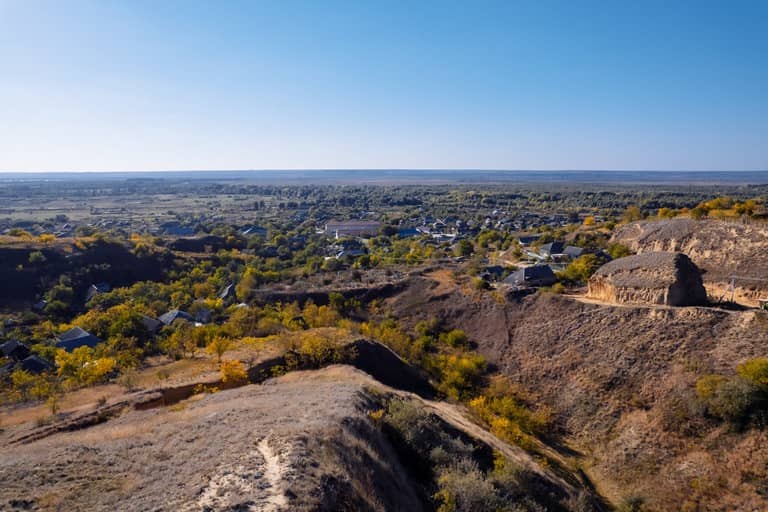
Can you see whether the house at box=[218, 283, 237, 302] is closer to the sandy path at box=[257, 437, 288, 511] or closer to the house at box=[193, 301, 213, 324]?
the house at box=[193, 301, 213, 324]

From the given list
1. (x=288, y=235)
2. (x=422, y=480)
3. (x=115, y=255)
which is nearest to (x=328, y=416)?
(x=422, y=480)

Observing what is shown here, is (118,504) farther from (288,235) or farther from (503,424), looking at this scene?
(288,235)

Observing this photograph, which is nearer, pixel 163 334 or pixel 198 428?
pixel 198 428

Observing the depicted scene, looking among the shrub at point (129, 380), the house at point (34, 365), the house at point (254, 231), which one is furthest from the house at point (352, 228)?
the shrub at point (129, 380)

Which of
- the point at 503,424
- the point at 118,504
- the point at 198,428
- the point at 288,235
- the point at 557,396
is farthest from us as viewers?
the point at 288,235

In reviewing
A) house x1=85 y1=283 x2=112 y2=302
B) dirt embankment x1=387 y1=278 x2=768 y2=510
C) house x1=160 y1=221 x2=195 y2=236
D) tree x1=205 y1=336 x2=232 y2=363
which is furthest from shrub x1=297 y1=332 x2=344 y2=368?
house x1=160 y1=221 x2=195 y2=236

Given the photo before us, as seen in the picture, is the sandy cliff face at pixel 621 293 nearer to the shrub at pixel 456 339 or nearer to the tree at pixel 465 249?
the shrub at pixel 456 339
